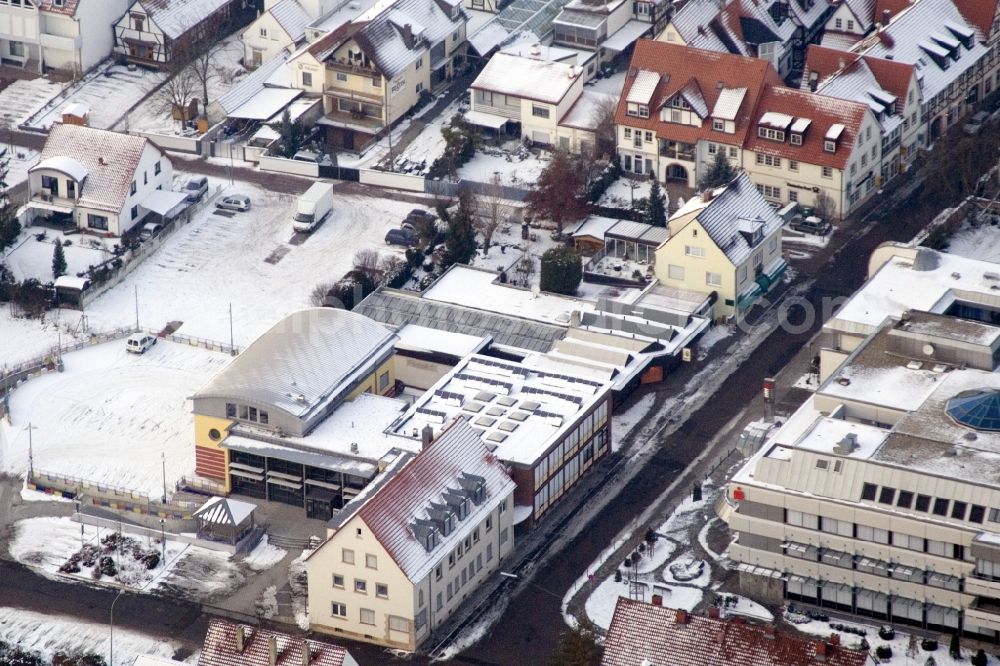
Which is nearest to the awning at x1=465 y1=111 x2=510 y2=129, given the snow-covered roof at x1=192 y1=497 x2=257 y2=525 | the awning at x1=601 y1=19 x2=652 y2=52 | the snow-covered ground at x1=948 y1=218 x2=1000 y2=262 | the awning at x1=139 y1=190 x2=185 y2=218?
the awning at x1=601 y1=19 x2=652 y2=52

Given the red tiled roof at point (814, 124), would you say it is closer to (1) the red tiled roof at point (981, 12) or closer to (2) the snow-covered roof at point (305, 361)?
(1) the red tiled roof at point (981, 12)

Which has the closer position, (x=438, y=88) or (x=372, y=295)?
(x=372, y=295)

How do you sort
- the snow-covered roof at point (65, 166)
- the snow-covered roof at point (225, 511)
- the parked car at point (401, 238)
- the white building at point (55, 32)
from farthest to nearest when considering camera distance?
1. the white building at point (55, 32)
2. the snow-covered roof at point (65, 166)
3. the parked car at point (401, 238)
4. the snow-covered roof at point (225, 511)

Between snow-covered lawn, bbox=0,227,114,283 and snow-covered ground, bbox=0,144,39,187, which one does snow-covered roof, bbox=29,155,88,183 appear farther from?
snow-covered ground, bbox=0,144,39,187

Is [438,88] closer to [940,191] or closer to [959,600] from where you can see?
[940,191]

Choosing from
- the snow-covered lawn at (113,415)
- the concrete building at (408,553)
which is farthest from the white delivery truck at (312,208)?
the concrete building at (408,553)

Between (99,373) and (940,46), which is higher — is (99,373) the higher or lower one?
the lower one

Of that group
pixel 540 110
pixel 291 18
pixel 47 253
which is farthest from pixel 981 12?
pixel 47 253

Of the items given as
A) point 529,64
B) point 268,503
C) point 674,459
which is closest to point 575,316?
point 674,459

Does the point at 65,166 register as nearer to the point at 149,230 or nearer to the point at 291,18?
the point at 149,230
